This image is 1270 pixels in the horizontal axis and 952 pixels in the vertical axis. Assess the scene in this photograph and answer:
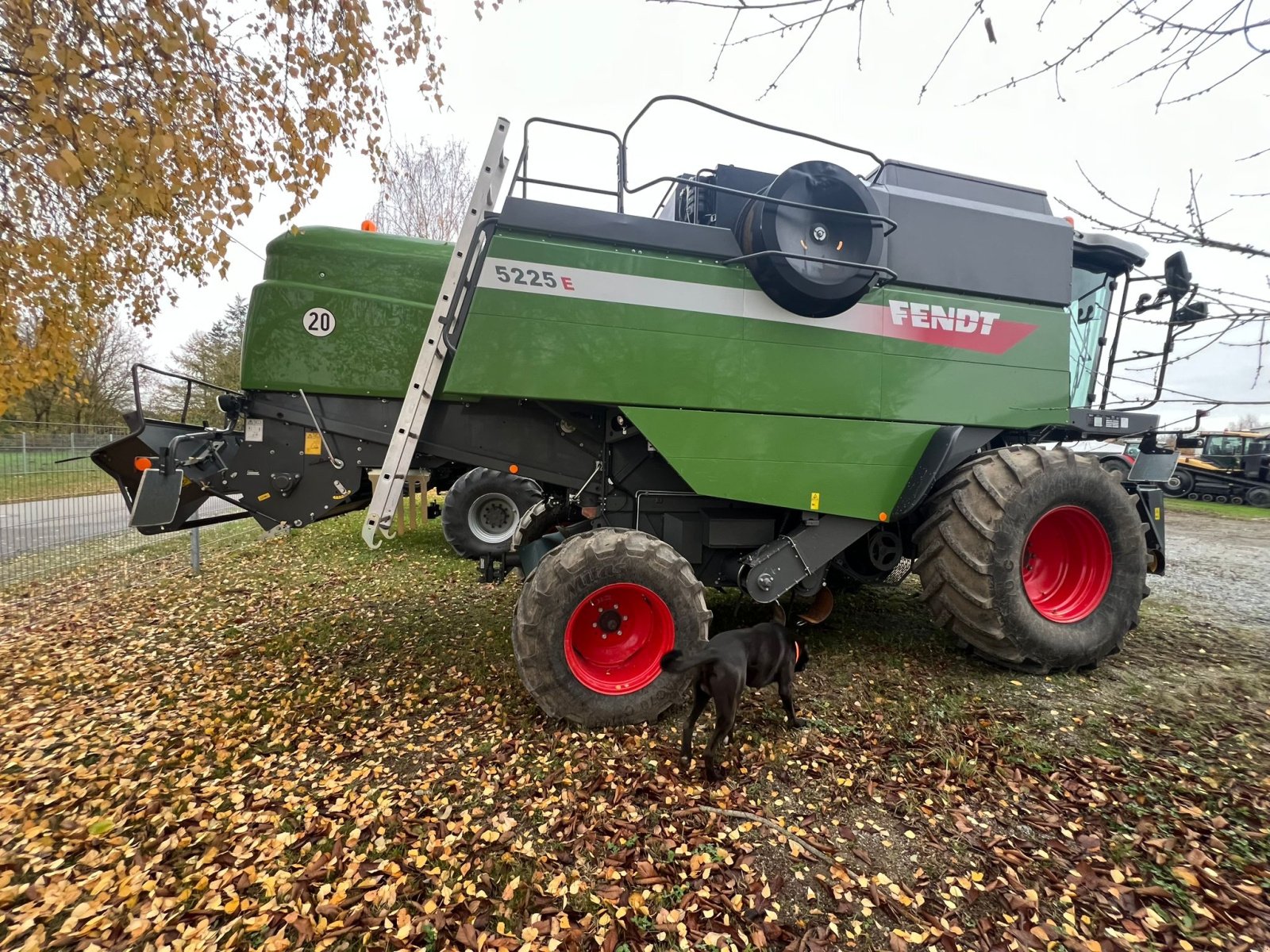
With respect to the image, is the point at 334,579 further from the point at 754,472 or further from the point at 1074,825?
the point at 1074,825

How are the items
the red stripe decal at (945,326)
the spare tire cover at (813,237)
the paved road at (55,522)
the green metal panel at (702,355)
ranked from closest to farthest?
the green metal panel at (702,355), the spare tire cover at (813,237), the red stripe decal at (945,326), the paved road at (55,522)

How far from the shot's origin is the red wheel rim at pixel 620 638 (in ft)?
10.6

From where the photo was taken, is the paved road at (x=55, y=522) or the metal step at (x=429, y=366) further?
the paved road at (x=55, y=522)

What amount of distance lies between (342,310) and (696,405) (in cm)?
232

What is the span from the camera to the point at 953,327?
12.3 feet

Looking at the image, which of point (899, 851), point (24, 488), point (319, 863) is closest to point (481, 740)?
point (319, 863)

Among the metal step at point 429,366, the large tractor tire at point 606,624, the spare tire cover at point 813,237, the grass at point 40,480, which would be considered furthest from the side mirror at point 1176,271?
the grass at point 40,480

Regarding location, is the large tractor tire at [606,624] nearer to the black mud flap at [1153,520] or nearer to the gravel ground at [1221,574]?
the black mud flap at [1153,520]

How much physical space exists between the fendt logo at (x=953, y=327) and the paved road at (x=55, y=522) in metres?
9.28

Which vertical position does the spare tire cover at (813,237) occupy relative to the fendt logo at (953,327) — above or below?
above

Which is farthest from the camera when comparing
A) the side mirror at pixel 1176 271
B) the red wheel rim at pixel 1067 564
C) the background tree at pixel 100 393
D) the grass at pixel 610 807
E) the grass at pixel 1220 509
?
the background tree at pixel 100 393

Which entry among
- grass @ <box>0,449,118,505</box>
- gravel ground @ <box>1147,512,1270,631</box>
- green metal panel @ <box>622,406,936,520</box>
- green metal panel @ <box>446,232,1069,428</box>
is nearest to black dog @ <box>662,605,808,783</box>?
green metal panel @ <box>622,406,936,520</box>

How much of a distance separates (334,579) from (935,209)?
21.7 ft

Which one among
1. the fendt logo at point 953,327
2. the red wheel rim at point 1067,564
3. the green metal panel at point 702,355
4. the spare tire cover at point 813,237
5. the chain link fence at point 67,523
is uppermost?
the spare tire cover at point 813,237
